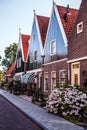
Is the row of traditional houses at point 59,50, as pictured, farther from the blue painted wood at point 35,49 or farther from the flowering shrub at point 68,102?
the flowering shrub at point 68,102

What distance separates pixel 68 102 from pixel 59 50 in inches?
357

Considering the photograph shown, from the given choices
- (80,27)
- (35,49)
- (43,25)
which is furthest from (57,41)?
(35,49)

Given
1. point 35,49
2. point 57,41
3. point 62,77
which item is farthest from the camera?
point 35,49

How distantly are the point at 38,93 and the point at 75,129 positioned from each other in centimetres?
993

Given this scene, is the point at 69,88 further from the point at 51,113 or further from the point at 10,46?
the point at 10,46

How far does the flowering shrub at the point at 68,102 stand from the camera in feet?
40.3

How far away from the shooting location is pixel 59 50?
21.1 meters

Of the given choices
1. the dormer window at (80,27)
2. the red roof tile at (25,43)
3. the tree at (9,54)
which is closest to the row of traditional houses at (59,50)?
the dormer window at (80,27)

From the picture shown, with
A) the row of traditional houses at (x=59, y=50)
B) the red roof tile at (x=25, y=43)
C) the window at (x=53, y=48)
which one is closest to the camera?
the row of traditional houses at (x=59, y=50)

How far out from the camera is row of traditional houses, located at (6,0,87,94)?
55.4 feet

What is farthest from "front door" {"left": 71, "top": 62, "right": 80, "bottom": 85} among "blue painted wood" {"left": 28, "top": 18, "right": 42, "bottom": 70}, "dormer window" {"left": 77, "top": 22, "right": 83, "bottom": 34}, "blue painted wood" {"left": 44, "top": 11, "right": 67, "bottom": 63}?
"blue painted wood" {"left": 28, "top": 18, "right": 42, "bottom": 70}

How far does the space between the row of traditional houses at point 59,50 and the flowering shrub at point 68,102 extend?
2.67 m

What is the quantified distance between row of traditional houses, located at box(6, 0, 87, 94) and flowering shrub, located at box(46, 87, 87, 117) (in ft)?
8.76

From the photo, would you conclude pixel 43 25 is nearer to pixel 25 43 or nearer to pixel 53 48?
pixel 53 48
